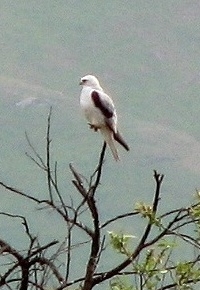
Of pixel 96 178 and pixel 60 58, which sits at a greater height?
pixel 60 58

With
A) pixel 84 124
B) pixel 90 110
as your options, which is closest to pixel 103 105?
pixel 90 110

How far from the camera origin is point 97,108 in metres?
9.33

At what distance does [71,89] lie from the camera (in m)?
166

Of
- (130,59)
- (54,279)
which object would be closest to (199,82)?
(130,59)

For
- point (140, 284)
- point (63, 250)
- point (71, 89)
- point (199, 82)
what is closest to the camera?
point (140, 284)

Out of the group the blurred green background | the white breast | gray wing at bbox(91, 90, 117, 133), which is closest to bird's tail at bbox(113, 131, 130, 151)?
gray wing at bbox(91, 90, 117, 133)

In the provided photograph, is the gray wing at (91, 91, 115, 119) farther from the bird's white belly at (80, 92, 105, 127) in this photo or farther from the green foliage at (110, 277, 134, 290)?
the green foliage at (110, 277, 134, 290)

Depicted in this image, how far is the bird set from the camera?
899 centimetres

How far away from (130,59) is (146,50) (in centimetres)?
687

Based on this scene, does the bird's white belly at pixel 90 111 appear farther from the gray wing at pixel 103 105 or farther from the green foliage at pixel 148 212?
the green foliage at pixel 148 212

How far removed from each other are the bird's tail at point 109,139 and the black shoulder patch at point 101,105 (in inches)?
7.9

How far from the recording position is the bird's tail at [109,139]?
8586 mm

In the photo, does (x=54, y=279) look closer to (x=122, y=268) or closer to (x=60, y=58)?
(x=122, y=268)

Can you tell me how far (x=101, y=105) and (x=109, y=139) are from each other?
57cm
